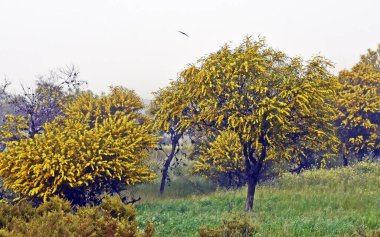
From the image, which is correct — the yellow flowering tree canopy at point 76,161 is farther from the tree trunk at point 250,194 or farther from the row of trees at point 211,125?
the tree trunk at point 250,194

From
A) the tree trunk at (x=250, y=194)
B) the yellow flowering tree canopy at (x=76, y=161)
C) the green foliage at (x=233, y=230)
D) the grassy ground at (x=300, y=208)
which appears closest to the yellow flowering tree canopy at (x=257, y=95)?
the tree trunk at (x=250, y=194)

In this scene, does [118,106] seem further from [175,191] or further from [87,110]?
[175,191]

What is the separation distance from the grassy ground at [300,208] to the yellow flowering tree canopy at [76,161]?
2.13 m

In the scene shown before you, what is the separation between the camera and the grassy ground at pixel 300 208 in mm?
11422

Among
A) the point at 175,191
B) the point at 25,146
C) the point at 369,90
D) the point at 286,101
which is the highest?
the point at 369,90

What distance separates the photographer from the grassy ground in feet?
37.5

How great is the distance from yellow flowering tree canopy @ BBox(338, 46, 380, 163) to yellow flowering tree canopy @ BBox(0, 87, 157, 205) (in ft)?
53.0

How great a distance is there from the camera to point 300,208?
1541cm

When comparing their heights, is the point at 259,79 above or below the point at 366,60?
below

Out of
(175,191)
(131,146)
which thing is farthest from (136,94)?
(131,146)

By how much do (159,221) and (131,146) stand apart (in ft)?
14.3

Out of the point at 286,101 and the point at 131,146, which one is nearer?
the point at 286,101

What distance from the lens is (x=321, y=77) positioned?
1492cm

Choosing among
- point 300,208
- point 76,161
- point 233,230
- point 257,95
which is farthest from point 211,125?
point 233,230
